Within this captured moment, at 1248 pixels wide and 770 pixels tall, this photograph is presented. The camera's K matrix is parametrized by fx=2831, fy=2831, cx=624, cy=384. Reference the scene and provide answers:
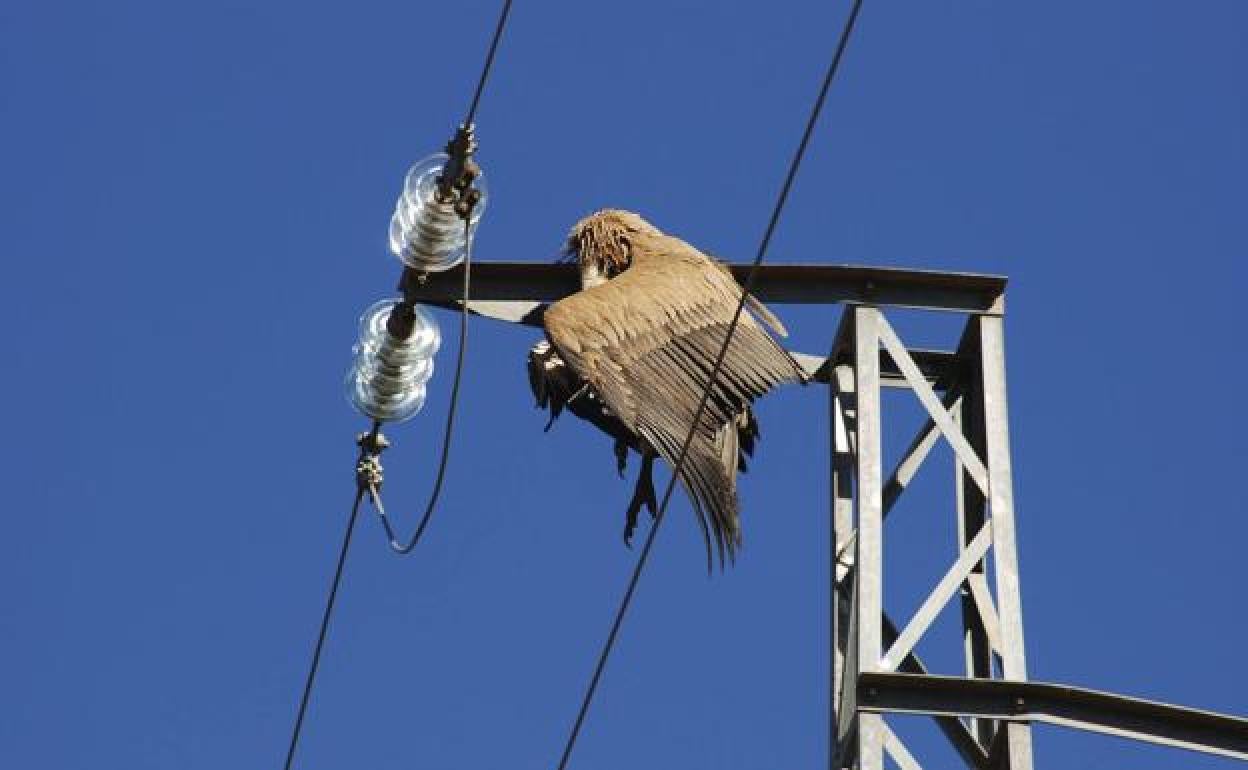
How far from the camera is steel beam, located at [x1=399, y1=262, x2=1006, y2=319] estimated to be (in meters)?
11.1

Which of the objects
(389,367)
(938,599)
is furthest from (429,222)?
(938,599)

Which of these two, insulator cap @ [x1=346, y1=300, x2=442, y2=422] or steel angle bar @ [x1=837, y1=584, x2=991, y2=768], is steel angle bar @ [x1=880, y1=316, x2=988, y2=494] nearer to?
steel angle bar @ [x1=837, y1=584, x2=991, y2=768]

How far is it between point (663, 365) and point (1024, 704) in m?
2.31

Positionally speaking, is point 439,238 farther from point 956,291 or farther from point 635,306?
point 956,291

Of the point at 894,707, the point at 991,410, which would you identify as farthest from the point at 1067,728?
the point at 991,410

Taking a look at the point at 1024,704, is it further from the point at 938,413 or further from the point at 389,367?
the point at 389,367

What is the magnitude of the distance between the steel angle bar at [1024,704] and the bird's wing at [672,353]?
102 cm

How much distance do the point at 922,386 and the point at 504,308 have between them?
1.92m

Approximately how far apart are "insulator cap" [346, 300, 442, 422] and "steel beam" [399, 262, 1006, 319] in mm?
178

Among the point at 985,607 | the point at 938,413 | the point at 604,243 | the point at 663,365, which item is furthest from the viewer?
the point at 604,243

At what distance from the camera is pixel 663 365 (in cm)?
1138

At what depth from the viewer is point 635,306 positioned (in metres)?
11.6

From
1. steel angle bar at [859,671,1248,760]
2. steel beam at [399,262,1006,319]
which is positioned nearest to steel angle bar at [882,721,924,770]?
steel angle bar at [859,671,1248,760]

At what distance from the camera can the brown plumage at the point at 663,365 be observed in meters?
10.9
